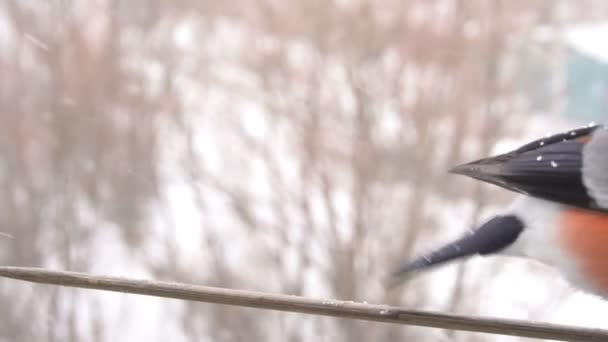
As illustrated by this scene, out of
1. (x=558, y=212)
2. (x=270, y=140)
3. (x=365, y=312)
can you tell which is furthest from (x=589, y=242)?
(x=270, y=140)

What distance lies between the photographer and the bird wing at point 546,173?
560 millimetres

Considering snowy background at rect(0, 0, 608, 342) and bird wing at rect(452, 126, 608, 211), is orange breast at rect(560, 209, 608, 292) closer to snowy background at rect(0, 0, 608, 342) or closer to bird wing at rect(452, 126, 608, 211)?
bird wing at rect(452, 126, 608, 211)

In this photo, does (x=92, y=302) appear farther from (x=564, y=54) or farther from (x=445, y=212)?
(x=564, y=54)

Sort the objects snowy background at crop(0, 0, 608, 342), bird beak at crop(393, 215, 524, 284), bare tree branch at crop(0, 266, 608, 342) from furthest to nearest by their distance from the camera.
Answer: snowy background at crop(0, 0, 608, 342), bird beak at crop(393, 215, 524, 284), bare tree branch at crop(0, 266, 608, 342)

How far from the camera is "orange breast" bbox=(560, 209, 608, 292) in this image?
21.7 inches

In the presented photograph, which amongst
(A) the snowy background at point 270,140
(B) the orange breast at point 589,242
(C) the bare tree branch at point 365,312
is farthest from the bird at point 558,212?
(A) the snowy background at point 270,140

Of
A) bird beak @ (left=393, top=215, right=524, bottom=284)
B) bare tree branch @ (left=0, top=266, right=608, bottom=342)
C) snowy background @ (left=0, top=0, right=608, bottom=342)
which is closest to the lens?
bare tree branch @ (left=0, top=266, right=608, bottom=342)

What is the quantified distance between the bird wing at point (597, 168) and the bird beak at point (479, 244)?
0.06 meters

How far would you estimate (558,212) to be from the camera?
0.57m

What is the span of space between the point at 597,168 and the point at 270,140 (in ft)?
3.08

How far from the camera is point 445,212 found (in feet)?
4.46

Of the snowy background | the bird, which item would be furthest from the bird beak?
the snowy background

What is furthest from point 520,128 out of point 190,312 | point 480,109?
point 190,312

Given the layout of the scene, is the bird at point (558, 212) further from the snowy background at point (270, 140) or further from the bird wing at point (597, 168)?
the snowy background at point (270, 140)
